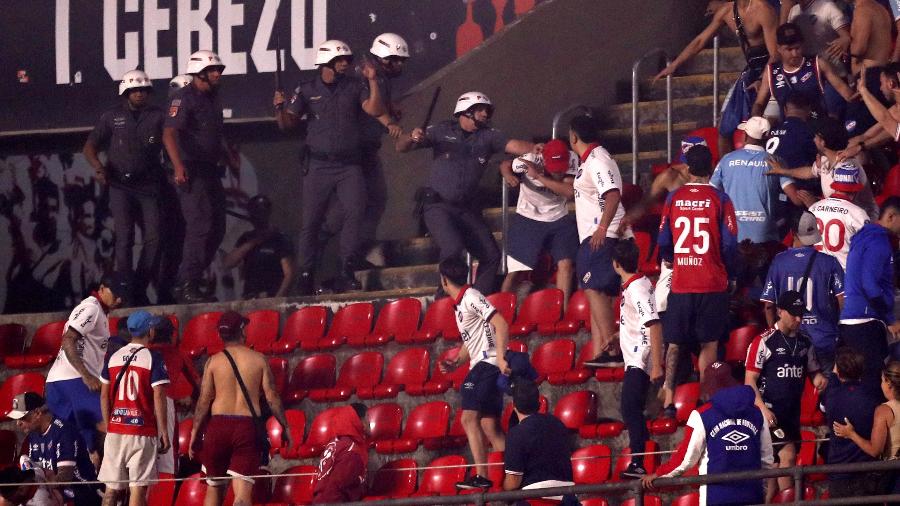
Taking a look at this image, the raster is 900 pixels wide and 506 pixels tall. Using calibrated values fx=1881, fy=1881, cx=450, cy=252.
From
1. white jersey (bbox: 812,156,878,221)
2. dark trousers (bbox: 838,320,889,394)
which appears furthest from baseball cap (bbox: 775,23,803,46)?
dark trousers (bbox: 838,320,889,394)

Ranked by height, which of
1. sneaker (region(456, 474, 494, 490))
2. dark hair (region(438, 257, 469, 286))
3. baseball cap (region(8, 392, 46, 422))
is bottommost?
sneaker (region(456, 474, 494, 490))

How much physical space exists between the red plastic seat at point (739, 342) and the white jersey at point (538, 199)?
226 centimetres

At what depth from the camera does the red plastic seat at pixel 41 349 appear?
1484 cm

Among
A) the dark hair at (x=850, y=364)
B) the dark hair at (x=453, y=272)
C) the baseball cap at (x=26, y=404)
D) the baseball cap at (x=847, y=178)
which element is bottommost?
the baseball cap at (x=26, y=404)

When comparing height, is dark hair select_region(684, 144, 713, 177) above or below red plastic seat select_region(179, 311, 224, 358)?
above

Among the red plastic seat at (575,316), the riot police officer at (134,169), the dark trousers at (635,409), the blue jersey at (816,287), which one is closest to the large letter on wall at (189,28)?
the riot police officer at (134,169)

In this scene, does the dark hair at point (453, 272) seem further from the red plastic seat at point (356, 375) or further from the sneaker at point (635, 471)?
the sneaker at point (635, 471)

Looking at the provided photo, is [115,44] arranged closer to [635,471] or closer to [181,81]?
[181,81]

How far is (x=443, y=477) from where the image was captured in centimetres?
1188

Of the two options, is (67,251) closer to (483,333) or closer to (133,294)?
(133,294)

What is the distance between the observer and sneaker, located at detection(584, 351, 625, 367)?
39.1 feet

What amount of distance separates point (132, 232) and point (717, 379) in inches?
290

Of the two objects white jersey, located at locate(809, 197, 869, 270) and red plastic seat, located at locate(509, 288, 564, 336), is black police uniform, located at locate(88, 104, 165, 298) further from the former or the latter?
white jersey, located at locate(809, 197, 869, 270)

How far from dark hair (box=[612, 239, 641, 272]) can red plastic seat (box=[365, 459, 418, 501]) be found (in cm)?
197
